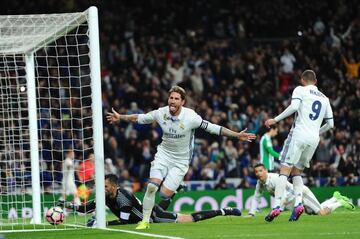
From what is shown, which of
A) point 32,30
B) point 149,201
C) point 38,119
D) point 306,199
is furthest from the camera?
point 38,119

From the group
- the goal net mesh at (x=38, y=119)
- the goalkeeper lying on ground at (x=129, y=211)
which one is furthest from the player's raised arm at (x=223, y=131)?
the goal net mesh at (x=38, y=119)

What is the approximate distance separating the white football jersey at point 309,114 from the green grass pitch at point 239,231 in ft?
4.34

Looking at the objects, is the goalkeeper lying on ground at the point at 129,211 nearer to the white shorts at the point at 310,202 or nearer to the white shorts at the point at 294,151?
the white shorts at the point at 294,151

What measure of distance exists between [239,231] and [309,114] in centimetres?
282

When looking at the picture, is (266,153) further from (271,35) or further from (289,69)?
(271,35)

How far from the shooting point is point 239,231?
13602 mm

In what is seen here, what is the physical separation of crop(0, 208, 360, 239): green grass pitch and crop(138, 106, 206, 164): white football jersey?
1.10m

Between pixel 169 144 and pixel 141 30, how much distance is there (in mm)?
17735

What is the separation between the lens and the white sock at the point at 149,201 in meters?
14.7

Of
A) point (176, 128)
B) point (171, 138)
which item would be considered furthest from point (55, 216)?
point (176, 128)

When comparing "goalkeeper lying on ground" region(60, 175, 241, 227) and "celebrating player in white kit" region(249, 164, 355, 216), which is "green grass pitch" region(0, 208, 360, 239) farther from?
"celebrating player in white kit" region(249, 164, 355, 216)

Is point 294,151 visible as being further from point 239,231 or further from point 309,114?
point 239,231

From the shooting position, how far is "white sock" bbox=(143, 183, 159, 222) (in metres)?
14.7

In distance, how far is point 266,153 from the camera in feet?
72.6
